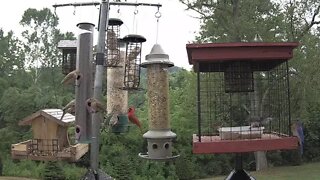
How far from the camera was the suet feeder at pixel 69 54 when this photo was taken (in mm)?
5434

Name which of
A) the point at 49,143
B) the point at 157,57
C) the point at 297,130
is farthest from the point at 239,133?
the point at 297,130

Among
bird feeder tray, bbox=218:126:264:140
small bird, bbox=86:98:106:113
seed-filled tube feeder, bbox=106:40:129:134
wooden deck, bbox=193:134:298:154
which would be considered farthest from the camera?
seed-filled tube feeder, bbox=106:40:129:134

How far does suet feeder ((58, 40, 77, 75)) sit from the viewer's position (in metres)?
5.43

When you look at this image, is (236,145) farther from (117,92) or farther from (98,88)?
(117,92)

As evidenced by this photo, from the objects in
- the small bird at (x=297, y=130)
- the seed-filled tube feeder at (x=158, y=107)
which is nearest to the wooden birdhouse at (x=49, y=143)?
the seed-filled tube feeder at (x=158, y=107)

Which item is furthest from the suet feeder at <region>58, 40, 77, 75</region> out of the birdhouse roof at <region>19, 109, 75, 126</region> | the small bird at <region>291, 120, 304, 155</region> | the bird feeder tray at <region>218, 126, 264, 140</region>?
the small bird at <region>291, 120, 304, 155</region>

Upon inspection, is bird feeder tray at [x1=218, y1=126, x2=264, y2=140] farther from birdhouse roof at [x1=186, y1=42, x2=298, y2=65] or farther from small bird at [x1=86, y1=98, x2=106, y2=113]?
small bird at [x1=86, y1=98, x2=106, y2=113]

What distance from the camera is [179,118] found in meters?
20.2

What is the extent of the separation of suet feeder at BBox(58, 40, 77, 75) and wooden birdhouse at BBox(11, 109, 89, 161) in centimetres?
62

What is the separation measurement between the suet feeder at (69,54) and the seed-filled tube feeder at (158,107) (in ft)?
3.02

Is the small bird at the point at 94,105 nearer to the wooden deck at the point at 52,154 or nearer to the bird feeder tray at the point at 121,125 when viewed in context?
the wooden deck at the point at 52,154

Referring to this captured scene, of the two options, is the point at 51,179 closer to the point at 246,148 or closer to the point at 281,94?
the point at 281,94

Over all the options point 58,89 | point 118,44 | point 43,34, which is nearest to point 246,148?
point 118,44

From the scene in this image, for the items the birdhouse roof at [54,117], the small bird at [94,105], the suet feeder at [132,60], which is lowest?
the birdhouse roof at [54,117]
